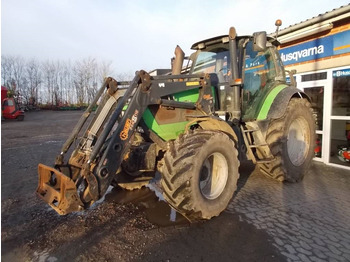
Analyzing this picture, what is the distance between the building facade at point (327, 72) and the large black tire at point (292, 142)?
1185 mm

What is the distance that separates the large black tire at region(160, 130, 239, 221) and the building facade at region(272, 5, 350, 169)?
3829mm

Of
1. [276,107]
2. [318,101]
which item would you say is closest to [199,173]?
[276,107]

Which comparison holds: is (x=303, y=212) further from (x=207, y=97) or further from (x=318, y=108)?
(x=318, y=108)

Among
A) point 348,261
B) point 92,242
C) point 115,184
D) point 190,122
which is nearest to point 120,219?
point 92,242

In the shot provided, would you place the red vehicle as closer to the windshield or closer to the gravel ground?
the gravel ground

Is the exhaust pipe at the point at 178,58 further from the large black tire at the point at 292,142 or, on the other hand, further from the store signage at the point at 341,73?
the store signage at the point at 341,73

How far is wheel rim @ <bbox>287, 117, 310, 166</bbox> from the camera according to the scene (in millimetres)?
5277

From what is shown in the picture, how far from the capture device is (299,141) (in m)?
5.42

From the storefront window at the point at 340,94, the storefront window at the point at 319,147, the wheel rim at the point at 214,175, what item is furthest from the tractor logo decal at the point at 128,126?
the storefront window at the point at 319,147

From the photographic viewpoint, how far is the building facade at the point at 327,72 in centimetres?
573

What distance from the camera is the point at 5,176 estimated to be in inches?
226

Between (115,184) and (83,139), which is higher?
(83,139)

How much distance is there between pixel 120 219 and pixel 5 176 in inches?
147

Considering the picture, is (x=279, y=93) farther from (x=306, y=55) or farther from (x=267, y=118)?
(x=306, y=55)
